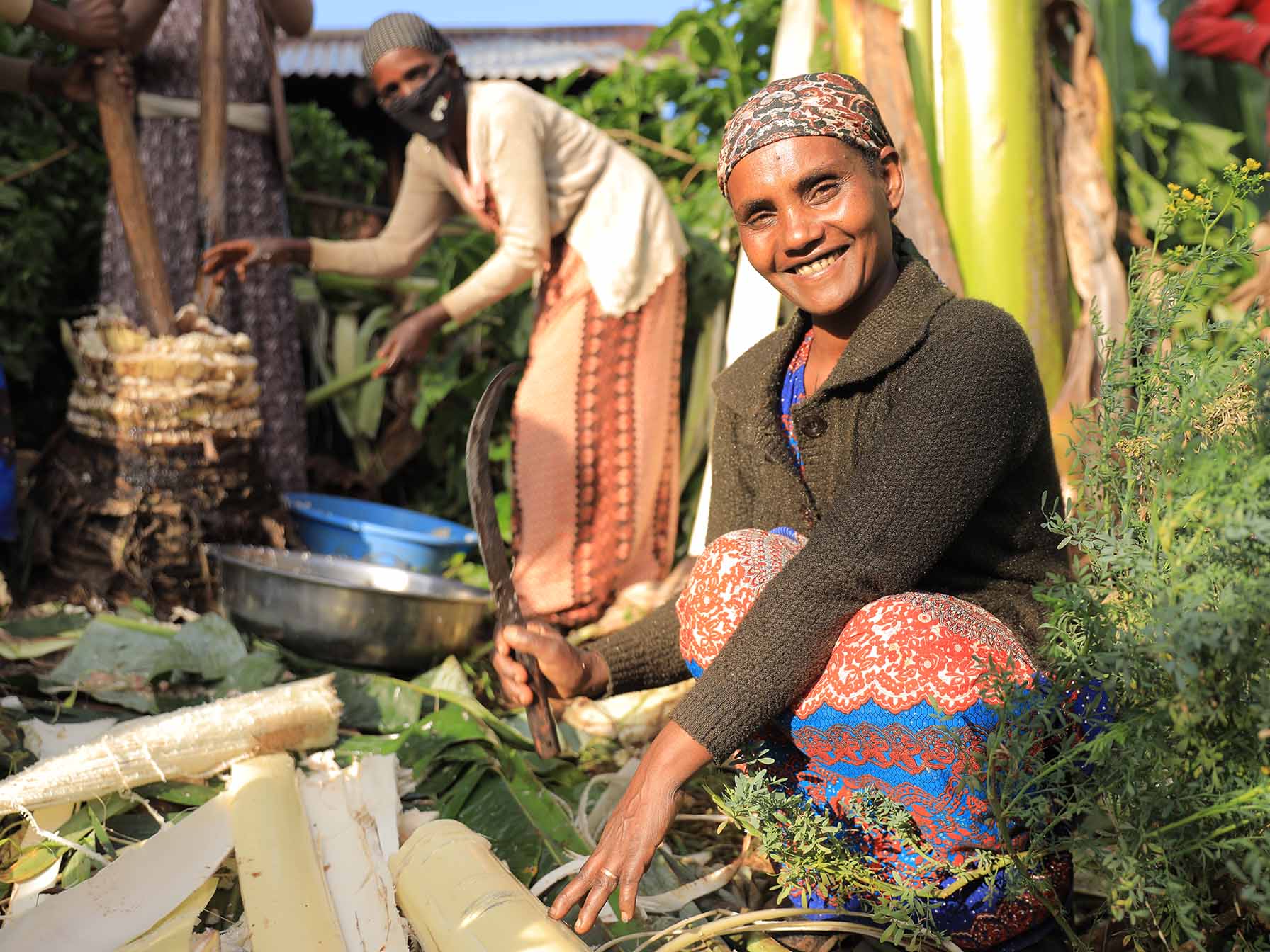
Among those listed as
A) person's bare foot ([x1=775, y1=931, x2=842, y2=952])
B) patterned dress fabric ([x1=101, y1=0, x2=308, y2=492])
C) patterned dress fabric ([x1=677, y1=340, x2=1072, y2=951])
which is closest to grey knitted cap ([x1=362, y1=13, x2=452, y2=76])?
patterned dress fabric ([x1=101, y1=0, x2=308, y2=492])

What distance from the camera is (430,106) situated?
2.82 metres

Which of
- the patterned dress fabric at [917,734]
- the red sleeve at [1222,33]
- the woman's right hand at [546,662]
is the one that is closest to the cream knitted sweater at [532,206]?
the woman's right hand at [546,662]

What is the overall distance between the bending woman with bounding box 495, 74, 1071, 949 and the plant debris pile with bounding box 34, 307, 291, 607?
1802mm

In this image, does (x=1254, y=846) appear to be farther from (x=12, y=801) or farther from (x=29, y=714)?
(x=29, y=714)

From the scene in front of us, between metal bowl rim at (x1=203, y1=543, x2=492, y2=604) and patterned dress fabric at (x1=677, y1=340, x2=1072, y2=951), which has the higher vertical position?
patterned dress fabric at (x1=677, y1=340, x2=1072, y2=951)

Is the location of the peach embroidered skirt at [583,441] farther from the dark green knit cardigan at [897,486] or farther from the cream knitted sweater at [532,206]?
the dark green knit cardigan at [897,486]

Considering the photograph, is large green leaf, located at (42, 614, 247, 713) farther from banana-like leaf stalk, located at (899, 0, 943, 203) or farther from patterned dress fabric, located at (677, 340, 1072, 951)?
banana-like leaf stalk, located at (899, 0, 943, 203)

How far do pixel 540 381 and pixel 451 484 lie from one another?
124 cm

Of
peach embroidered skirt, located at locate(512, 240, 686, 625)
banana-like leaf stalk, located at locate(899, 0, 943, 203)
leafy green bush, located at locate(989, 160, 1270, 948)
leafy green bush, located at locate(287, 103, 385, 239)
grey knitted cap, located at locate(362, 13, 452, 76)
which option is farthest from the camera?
leafy green bush, located at locate(287, 103, 385, 239)

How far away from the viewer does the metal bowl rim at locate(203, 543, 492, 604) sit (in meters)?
2.54

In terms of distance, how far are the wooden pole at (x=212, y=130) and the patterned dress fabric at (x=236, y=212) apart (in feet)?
0.49

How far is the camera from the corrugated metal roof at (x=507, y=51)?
24.1 ft

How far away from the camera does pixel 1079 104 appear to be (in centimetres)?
312

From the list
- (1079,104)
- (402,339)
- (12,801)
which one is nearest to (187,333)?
(402,339)
